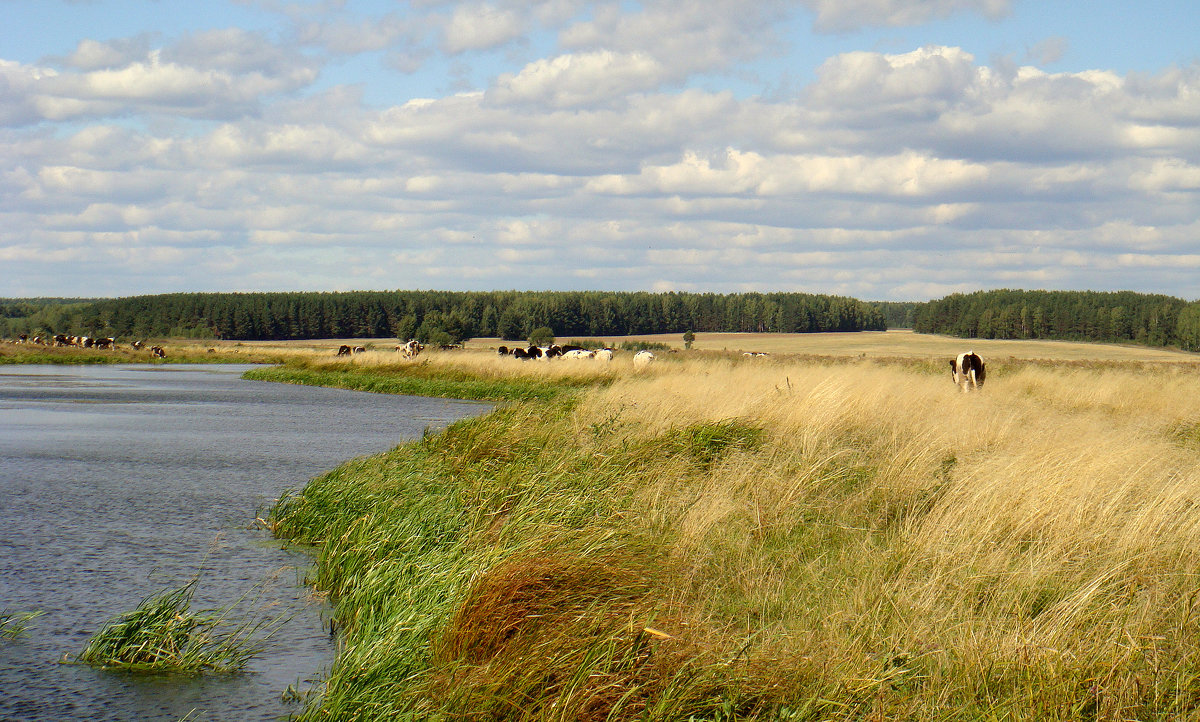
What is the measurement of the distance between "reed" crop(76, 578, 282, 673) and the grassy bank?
791mm

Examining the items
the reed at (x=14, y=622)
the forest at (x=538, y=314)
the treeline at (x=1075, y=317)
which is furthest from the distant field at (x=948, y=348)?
the reed at (x=14, y=622)

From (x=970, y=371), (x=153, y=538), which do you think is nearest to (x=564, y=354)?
(x=970, y=371)

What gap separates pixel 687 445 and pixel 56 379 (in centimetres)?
3972

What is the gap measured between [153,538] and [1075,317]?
354ft

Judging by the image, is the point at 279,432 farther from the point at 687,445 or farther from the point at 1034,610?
the point at 1034,610

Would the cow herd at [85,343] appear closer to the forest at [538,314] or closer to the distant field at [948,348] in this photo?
the forest at [538,314]

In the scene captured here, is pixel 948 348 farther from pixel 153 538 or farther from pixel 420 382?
pixel 153 538

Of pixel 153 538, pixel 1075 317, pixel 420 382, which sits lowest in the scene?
pixel 153 538

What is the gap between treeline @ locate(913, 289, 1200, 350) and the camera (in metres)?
91.6

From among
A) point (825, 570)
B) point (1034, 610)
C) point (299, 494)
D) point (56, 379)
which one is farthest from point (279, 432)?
point (56, 379)

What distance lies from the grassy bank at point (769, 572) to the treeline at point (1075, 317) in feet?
287

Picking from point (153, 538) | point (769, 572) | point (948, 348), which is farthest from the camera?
point (948, 348)

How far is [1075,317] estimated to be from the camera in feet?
335

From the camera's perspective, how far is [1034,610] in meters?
6.35
